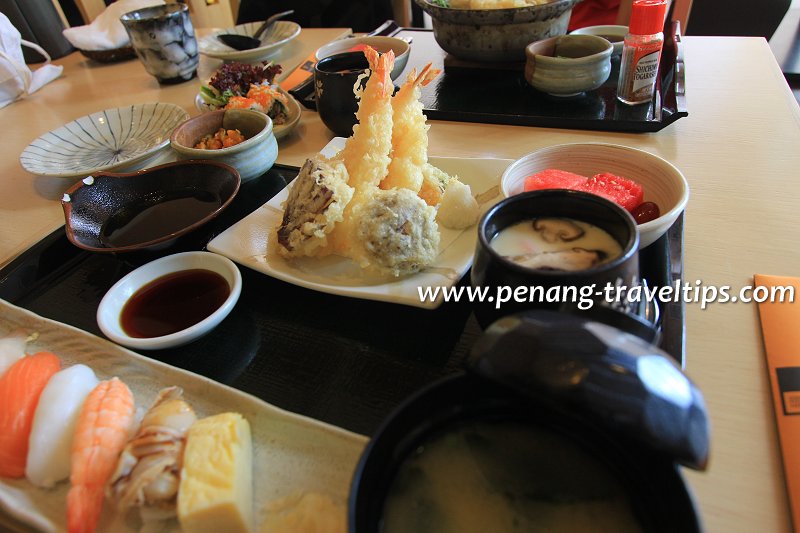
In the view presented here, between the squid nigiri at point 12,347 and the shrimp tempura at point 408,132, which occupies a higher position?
the shrimp tempura at point 408,132

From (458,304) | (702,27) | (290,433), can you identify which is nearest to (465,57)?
(458,304)

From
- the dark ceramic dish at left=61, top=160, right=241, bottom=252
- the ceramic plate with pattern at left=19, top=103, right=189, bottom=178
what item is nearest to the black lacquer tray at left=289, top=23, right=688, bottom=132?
the ceramic plate with pattern at left=19, top=103, right=189, bottom=178

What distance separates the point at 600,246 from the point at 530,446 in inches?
13.6

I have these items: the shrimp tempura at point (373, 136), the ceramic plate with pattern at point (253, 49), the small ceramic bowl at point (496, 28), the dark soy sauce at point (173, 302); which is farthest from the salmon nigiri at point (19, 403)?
the ceramic plate with pattern at point (253, 49)

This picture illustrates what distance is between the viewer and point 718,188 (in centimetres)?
132

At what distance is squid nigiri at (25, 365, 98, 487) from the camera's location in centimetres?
78

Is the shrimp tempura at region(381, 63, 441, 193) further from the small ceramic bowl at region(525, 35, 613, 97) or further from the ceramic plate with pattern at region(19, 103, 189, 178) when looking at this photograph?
the ceramic plate with pattern at region(19, 103, 189, 178)

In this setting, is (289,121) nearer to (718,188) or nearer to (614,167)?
(614,167)

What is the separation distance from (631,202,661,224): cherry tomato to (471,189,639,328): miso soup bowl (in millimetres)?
286

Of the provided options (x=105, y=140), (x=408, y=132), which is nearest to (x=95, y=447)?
(x=408, y=132)

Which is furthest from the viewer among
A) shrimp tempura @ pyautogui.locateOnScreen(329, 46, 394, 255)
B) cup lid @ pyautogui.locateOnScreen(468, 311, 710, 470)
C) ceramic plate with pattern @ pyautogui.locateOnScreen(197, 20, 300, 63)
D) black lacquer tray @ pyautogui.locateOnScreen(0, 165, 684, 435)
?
ceramic plate with pattern @ pyautogui.locateOnScreen(197, 20, 300, 63)

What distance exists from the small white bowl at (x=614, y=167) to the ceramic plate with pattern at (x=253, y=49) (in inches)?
70.3

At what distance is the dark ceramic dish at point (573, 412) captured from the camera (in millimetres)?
486

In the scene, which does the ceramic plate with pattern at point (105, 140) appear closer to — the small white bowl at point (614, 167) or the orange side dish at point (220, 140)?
the orange side dish at point (220, 140)
